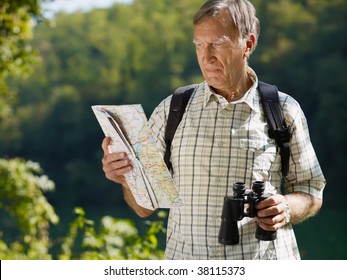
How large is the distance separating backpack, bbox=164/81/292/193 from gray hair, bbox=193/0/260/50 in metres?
0.16

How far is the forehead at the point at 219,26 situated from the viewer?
1.65 metres

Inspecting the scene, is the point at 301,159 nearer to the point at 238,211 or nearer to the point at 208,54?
the point at 238,211

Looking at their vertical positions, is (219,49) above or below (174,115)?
above

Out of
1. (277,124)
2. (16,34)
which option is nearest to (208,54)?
(277,124)

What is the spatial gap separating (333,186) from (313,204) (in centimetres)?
1881

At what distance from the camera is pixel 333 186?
20.0m

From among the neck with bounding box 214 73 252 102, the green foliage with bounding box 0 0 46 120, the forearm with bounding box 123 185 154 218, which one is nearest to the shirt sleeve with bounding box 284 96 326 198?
the neck with bounding box 214 73 252 102

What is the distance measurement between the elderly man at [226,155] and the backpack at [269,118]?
0.02 meters

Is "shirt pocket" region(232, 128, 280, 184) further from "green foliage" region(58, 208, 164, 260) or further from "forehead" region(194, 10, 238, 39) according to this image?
"green foliage" region(58, 208, 164, 260)

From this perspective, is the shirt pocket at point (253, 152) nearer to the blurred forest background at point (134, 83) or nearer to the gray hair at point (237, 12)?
the gray hair at point (237, 12)

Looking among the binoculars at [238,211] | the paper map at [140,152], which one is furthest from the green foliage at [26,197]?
the binoculars at [238,211]

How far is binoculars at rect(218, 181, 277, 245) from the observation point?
158 cm

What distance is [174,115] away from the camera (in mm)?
1737

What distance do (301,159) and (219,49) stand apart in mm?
343
